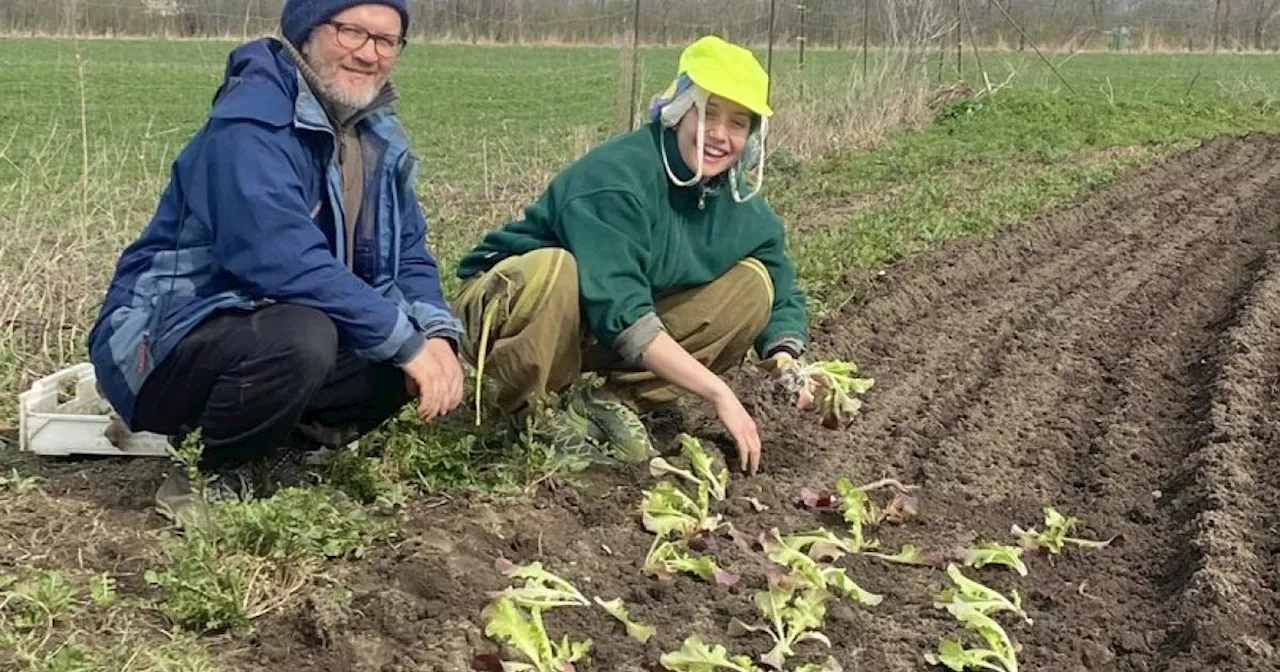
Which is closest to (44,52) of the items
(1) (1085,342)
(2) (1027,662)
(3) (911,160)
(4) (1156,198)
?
(3) (911,160)

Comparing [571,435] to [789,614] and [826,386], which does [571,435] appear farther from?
[789,614]

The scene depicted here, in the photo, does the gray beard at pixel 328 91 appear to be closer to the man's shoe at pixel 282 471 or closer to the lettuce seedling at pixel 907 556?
the man's shoe at pixel 282 471

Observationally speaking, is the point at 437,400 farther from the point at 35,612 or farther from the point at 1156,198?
the point at 1156,198

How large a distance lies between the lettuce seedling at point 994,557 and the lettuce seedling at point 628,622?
907 mm

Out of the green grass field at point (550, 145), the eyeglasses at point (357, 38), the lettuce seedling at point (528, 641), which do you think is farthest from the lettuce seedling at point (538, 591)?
the green grass field at point (550, 145)

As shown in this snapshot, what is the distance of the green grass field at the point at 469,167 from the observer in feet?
10.8

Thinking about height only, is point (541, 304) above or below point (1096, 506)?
above

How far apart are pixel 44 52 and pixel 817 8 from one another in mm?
12094

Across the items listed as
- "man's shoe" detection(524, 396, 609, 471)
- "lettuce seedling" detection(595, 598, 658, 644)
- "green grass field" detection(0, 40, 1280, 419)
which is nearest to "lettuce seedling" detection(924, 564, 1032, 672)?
"lettuce seedling" detection(595, 598, 658, 644)

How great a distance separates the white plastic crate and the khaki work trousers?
3.13ft

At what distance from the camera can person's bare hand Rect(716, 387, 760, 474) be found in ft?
12.5

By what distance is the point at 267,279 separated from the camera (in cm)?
338

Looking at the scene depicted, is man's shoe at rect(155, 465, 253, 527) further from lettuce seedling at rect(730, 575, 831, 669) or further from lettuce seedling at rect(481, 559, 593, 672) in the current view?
lettuce seedling at rect(730, 575, 831, 669)

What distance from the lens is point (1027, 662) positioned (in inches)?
124
